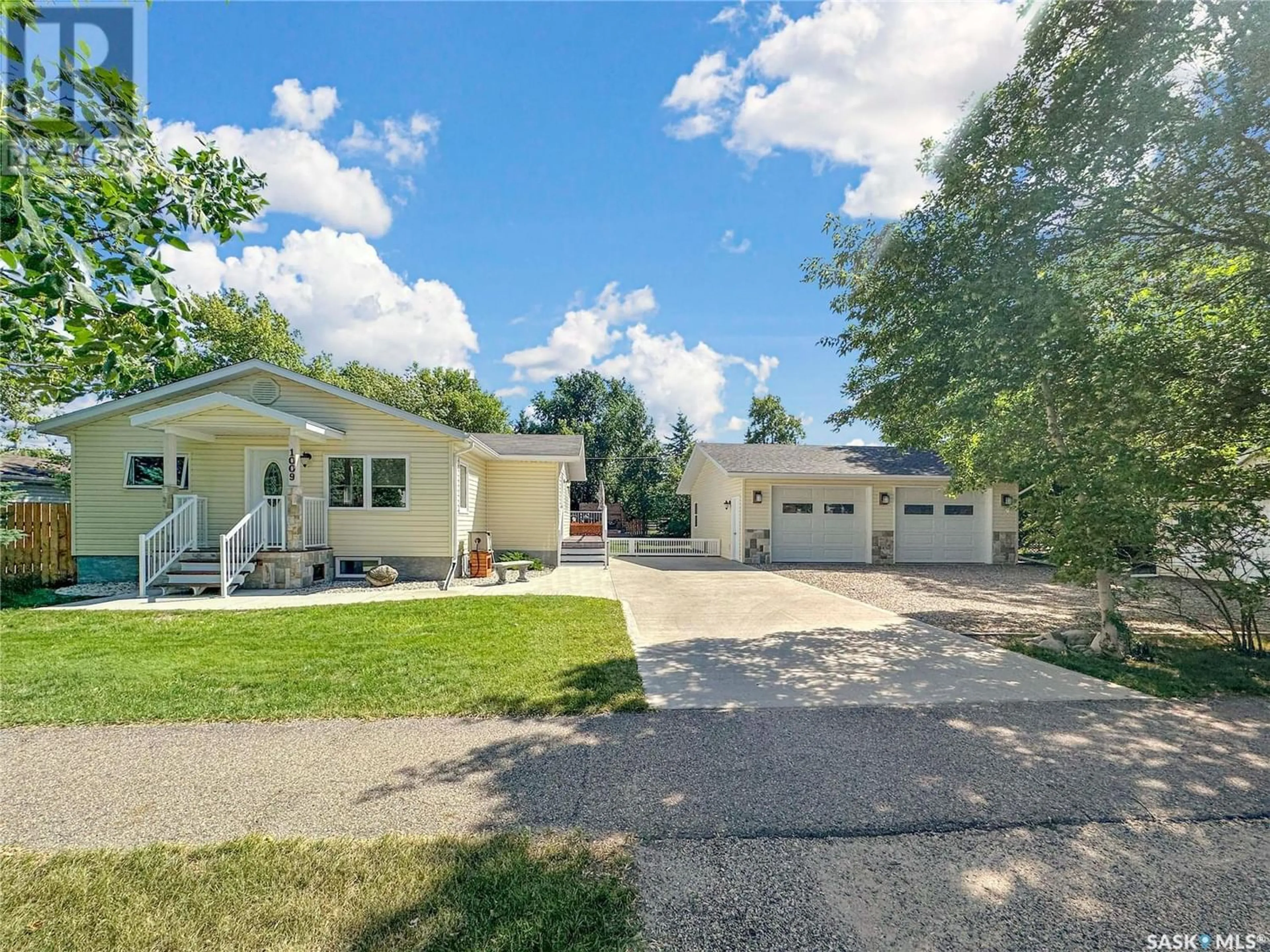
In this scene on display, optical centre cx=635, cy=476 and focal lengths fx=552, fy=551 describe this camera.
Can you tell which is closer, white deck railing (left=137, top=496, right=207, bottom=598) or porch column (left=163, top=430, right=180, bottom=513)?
white deck railing (left=137, top=496, right=207, bottom=598)

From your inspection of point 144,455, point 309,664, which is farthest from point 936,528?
point 144,455

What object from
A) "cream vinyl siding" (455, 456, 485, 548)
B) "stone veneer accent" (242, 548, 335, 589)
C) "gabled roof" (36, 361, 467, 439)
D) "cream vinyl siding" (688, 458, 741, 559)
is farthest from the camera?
"cream vinyl siding" (688, 458, 741, 559)

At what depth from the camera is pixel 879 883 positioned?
235cm

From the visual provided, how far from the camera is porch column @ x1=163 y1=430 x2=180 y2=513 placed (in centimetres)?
1063

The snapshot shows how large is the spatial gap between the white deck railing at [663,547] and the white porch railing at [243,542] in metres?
11.0

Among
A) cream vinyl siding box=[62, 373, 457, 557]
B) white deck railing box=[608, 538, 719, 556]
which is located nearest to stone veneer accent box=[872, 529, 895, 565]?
white deck railing box=[608, 538, 719, 556]

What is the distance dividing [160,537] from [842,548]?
17.0 meters

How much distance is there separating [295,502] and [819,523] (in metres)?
14.1

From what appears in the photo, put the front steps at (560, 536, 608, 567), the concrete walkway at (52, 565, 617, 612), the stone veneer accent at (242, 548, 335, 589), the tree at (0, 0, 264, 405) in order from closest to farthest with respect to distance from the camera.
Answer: the tree at (0, 0, 264, 405), the concrete walkway at (52, 565, 617, 612), the stone veneer accent at (242, 548, 335, 589), the front steps at (560, 536, 608, 567)

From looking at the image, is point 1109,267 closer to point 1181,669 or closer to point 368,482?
point 1181,669

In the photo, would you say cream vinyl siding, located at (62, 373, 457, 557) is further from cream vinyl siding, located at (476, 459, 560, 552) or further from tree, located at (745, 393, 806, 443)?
tree, located at (745, 393, 806, 443)
